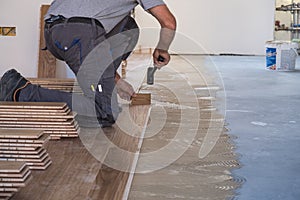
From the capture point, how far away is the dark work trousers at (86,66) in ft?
7.84

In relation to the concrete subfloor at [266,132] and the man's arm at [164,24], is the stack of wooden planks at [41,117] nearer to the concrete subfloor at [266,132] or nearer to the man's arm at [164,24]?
the man's arm at [164,24]

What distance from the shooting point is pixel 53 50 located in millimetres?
2594

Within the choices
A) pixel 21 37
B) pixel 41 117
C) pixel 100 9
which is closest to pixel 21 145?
pixel 41 117

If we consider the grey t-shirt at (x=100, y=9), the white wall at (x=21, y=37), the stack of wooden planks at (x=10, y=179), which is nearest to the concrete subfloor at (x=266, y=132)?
the grey t-shirt at (x=100, y=9)

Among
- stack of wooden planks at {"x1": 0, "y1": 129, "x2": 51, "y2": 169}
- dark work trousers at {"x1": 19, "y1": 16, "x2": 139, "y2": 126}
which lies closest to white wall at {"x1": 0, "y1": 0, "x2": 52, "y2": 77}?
dark work trousers at {"x1": 19, "y1": 16, "x2": 139, "y2": 126}

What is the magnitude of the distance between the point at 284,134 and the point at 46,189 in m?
2.37

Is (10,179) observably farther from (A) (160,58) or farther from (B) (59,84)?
(B) (59,84)

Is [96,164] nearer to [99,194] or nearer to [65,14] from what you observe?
[99,194]

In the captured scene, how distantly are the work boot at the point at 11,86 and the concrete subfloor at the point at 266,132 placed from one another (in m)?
1.14

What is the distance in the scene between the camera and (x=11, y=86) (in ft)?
7.64

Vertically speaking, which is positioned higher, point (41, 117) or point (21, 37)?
point (21, 37)

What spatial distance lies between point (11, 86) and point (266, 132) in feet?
6.52

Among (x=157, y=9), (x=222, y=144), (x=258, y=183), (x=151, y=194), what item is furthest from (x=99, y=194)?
(x=222, y=144)

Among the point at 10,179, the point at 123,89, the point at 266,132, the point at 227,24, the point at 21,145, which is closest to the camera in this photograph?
the point at 10,179
